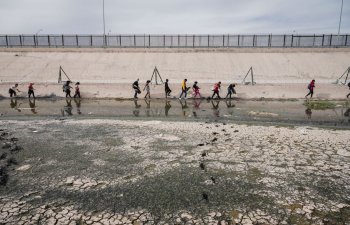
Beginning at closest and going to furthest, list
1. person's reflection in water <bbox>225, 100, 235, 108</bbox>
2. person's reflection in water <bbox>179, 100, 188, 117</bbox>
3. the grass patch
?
1. person's reflection in water <bbox>179, 100, 188, 117</bbox>
2. the grass patch
3. person's reflection in water <bbox>225, 100, 235, 108</bbox>

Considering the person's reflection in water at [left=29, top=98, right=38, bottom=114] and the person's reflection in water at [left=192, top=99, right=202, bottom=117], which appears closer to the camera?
the person's reflection in water at [left=192, top=99, right=202, bottom=117]

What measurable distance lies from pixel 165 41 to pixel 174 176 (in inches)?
1150

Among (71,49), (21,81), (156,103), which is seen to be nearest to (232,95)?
(156,103)

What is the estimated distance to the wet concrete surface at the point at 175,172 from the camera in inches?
235

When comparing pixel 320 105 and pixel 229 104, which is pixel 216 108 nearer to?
pixel 229 104

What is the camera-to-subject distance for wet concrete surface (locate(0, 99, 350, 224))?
5.98 meters

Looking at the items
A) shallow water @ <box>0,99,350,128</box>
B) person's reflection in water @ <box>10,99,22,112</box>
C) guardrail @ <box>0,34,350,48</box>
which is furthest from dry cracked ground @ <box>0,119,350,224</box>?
guardrail @ <box>0,34,350,48</box>

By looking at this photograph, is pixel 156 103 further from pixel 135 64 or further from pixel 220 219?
pixel 220 219

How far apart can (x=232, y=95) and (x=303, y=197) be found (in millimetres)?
14501

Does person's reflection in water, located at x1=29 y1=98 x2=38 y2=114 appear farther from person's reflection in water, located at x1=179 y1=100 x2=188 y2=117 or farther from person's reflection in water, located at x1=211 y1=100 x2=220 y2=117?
person's reflection in water, located at x1=211 y1=100 x2=220 y2=117

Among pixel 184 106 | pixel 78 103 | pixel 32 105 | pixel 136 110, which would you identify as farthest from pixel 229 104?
pixel 32 105

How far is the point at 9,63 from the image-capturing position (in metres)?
28.5

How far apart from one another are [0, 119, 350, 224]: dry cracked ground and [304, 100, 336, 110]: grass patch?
18.8 feet

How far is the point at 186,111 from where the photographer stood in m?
15.8
